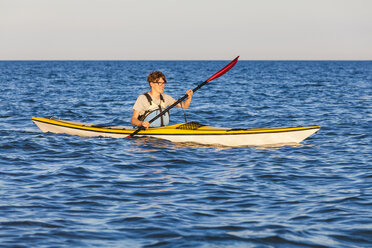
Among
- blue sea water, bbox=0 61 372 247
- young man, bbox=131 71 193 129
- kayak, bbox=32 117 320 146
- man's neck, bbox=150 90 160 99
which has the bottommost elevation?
blue sea water, bbox=0 61 372 247

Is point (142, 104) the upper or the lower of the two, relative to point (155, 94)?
lower

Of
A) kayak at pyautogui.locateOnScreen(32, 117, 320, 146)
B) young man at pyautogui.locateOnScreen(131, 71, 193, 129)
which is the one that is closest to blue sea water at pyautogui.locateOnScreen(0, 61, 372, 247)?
kayak at pyautogui.locateOnScreen(32, 117, 320, 146)

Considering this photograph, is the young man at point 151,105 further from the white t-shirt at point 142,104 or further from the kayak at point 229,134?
the kayak at point 229,134

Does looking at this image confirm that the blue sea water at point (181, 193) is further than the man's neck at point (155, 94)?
No

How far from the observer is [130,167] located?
7.51 m

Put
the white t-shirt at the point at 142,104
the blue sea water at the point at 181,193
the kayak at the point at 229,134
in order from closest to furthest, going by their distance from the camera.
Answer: the blue sea water at the point at 181,193, the kayak at the point at 229,134, the white t-shirt at the point at 142,104

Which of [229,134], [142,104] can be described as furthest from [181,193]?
[142,104]

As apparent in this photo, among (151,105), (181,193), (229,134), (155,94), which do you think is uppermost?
(155,94)

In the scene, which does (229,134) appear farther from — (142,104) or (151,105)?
(142,104)

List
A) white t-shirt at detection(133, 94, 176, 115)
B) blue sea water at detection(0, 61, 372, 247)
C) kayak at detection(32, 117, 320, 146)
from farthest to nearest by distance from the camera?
white t-shirt at detection(133, 94, 176, 115) → kayak at detection(32, 117, 320, 146) → blue sea water at detection(0, 61, 372, 247)

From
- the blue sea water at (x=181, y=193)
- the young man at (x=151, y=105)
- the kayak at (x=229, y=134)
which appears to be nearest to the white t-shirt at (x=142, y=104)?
the young man at (x=151, y=105)

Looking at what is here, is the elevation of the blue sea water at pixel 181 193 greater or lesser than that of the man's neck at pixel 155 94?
lesser

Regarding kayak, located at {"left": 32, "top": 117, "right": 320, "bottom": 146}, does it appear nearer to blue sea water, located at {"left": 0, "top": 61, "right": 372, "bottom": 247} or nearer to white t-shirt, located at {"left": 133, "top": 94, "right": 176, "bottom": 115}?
blue sea water, located at {"left": 0, "top": 61, "right": 372, "bottom": 247}

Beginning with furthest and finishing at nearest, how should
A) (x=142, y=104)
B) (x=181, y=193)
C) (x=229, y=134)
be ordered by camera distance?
(x=142, y=104) < (x=229, y=134) < (x=181, y=193)
